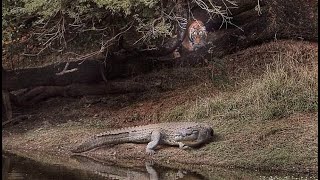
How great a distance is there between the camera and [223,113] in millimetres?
10422

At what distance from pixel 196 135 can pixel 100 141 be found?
1.87m

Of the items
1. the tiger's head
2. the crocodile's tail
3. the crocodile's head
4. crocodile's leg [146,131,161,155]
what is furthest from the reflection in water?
the tiger's head

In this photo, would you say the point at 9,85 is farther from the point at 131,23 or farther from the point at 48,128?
the point at 131,23

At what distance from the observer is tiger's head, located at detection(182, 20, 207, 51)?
45.2 feet

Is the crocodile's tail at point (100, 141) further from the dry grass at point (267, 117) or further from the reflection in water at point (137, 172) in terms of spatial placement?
the dry grass at point (267, 117)

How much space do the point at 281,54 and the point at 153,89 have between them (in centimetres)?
304

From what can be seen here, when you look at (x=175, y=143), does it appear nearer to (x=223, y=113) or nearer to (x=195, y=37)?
(x=223, y=113)

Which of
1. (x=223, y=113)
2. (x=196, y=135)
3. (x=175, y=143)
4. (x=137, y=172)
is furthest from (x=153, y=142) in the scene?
(x=223, y=113)

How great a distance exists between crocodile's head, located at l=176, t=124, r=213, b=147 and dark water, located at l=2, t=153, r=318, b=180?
906 mm

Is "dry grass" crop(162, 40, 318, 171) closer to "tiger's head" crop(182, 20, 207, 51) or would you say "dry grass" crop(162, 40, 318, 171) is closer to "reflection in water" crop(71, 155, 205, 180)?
"reflection in water" crop(71, 155, 205, 180)

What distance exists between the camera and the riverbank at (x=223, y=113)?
9.05 meters

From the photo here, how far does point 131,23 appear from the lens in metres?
11.3

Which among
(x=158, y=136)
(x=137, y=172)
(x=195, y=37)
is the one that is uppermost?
(x=195, y=37)

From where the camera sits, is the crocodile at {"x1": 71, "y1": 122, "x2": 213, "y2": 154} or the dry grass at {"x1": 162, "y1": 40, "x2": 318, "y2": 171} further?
the crocodile at {"x1": 71, "y1": 122, "x2": 213, "y2": 154}
